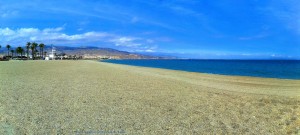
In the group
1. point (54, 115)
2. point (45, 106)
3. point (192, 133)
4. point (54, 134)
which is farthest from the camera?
point (45, 106)

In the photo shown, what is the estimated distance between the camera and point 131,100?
43.6 feet

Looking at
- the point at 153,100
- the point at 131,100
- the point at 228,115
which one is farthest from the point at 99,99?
the point at 228,115

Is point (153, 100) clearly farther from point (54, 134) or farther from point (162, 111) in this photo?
point (54, 134)

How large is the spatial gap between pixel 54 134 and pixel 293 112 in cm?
912

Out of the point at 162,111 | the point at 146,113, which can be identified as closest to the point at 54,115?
the point at 146,113

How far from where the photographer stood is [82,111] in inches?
405

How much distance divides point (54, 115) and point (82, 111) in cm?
109

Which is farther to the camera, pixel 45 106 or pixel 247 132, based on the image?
pixel 45 106

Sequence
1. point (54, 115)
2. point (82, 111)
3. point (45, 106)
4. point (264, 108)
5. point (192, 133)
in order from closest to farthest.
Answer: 1. point (192, 133)
2. point (54, 115)
3. point (82, 111)
4. point (45, 106)
5. point (264, 108)

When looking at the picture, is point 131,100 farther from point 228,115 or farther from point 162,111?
point 228,115

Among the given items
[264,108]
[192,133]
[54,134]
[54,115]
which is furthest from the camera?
[264,108]

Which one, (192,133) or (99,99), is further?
(99,99)

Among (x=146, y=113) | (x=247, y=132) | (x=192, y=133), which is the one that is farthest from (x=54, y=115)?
(x=247, y=132)

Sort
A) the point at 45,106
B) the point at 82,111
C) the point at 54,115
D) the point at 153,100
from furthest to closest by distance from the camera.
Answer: the point at 153,100
the point at 45,106
the point at 82,111
the point at 54,115
